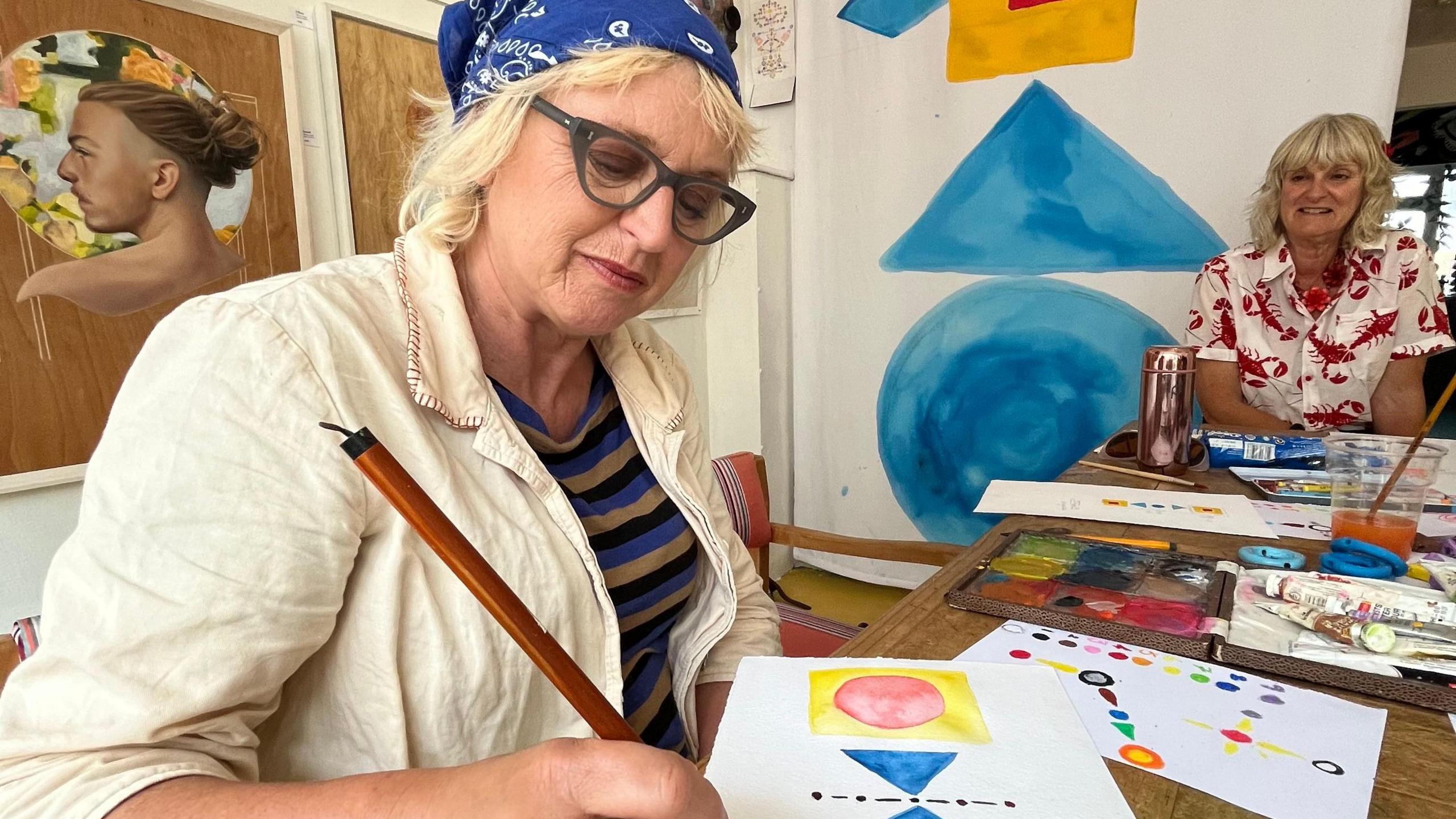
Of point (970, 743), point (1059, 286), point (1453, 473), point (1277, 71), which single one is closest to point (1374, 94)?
point (1277, 71)

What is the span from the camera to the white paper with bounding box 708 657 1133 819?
0.45 metres

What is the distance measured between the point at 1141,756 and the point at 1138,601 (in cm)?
24

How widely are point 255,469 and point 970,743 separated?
0.51 metres

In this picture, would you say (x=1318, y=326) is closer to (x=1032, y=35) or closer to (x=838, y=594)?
(x=1032, y=35)

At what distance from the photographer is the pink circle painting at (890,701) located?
54cm

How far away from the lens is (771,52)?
259 centimetres

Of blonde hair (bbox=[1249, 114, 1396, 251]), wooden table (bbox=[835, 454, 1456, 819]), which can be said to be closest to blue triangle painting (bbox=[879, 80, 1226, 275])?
blonde hair (bbox=[1249, 114, 1396, 251])

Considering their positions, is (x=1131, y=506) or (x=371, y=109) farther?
(x=371, y=109)

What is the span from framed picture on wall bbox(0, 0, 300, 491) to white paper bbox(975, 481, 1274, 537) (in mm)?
1227

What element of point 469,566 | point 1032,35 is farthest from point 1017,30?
point 469,566

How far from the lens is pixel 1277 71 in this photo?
6.24 feet

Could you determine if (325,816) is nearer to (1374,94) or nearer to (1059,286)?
(1059,286)

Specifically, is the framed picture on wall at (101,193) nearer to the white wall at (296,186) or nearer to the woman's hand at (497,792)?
the white wall at (296,186)

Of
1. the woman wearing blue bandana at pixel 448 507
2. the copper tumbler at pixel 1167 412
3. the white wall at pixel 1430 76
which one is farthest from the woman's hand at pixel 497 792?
the white wall at pixel 1430 76
